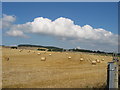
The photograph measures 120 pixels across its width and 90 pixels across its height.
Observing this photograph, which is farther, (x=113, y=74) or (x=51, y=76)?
(x=51, y=76)

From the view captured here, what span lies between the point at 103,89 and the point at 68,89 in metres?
1.47

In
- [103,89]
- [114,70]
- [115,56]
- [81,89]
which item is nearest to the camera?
[114,70]

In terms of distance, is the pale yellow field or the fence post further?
the pale yellow field

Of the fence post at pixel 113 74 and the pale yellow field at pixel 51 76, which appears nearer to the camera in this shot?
the fence post at pixel 113 74

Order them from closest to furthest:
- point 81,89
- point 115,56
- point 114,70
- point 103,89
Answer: point 114,70 → point 115,56 → point 103,89 → point 81,89

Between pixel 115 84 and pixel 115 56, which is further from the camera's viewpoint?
pixel 115 56

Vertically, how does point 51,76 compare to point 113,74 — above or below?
below

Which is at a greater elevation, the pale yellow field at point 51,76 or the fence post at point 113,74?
the fence post at point 113,74

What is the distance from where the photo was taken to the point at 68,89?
8320mm

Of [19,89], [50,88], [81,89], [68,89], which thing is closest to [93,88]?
[81,89]

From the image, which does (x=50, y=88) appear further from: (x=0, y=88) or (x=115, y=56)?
(x=115, y=56)

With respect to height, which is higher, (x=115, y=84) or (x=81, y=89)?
(x=115, y=84)

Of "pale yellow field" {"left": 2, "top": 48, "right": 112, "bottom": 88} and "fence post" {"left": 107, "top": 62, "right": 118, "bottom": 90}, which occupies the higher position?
"fence post" {"left": 107, "top": 62, "right": 118, "bottom": 90}

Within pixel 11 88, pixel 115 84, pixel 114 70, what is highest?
pixel 114 70
